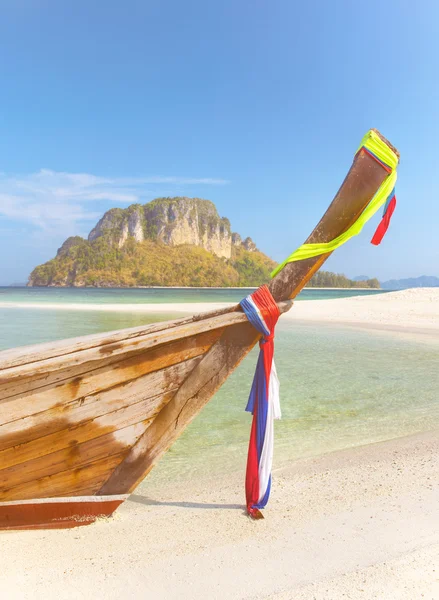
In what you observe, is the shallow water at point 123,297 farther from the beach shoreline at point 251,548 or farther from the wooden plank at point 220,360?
→ the wooden plank at point 220,360

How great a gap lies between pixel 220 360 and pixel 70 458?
1.15 meters

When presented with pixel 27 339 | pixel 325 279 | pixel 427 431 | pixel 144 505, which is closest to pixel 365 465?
pixel 427 431

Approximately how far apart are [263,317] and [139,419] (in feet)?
3.50

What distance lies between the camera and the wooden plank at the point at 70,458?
260 cm

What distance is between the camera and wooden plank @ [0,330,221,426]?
2473 mm

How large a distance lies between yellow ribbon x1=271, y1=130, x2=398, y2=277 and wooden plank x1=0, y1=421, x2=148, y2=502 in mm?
1522

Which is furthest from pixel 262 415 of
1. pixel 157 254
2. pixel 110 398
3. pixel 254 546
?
pixel 157 254

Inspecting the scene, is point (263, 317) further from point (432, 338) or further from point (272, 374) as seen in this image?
point (432, 338)

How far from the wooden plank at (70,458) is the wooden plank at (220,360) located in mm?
87

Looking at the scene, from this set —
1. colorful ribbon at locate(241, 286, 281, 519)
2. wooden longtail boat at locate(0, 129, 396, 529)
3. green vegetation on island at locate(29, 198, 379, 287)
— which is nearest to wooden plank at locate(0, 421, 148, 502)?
wooden longtail boat at locate(0, 129, 396, 529)

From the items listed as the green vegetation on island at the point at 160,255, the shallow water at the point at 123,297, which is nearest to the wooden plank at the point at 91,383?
the shallow water at the point at 123,297

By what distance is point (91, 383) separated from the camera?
261cm

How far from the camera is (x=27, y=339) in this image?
46.9ft

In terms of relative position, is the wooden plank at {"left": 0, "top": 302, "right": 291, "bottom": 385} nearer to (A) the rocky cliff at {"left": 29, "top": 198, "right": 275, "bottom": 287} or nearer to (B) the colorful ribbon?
(B) the colorful ribbon
